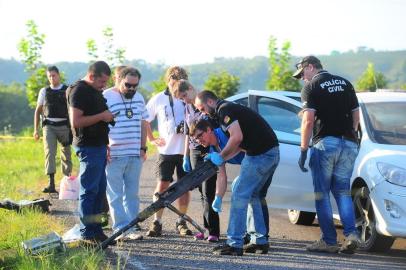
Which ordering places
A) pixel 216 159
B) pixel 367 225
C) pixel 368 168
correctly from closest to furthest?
pixel 216 159, pixel 368 168, pixel 367 225

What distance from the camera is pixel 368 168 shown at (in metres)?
7.92

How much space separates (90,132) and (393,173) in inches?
114

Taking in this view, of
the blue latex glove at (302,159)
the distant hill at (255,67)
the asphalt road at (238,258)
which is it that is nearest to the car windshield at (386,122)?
the blue latex glove at (302,159)

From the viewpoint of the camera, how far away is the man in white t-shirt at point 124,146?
26.7 ft

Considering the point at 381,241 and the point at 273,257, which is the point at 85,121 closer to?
the point at 273,257

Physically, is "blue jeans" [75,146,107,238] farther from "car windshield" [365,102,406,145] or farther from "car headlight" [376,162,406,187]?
"car windshield" [365,102,406,145]

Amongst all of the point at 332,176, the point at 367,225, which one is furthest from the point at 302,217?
the point at 332,176

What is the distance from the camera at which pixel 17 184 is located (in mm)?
13570

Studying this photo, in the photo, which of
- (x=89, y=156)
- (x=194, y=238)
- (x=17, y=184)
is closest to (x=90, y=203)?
(x=89, y=156)

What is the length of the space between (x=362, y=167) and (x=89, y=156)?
2.72 m

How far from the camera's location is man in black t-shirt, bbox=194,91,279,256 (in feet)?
24.0

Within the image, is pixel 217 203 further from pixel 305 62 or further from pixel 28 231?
pixel 28 231

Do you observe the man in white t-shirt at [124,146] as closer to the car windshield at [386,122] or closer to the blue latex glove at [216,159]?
the blue latex glove at [216,159]

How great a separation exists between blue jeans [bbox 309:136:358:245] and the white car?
21 centimetres
